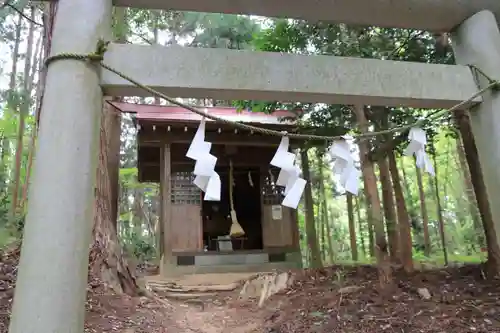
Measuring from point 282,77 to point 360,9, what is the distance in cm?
86

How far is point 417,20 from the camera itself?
9.47 ft

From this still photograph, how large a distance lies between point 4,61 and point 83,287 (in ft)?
48.3

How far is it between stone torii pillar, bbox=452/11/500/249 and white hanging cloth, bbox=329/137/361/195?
2.90 feet

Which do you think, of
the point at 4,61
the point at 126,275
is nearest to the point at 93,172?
the point at 126,275

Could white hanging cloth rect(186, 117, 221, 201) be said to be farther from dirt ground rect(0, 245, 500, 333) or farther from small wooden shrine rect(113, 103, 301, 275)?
small wooden shrine rect(113, 103, 301, 275)

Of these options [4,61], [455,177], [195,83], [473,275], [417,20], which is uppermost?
[4,61]

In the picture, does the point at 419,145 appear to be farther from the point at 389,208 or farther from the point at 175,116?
the point at 175,116

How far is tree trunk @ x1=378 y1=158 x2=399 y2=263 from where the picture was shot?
227 inches

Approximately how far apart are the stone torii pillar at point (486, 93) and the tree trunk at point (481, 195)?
326cm

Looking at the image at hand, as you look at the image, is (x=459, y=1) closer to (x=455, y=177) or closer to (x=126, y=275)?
(x=126, y=275)

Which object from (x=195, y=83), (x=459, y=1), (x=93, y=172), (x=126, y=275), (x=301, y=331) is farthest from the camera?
(x=126, y=275)

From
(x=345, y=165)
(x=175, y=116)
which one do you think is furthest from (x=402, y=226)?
(x=175, y=116)

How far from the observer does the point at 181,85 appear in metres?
2.26

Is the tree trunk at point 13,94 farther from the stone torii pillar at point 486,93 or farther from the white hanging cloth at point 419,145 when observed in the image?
the stone torii pillar at point 486,93
